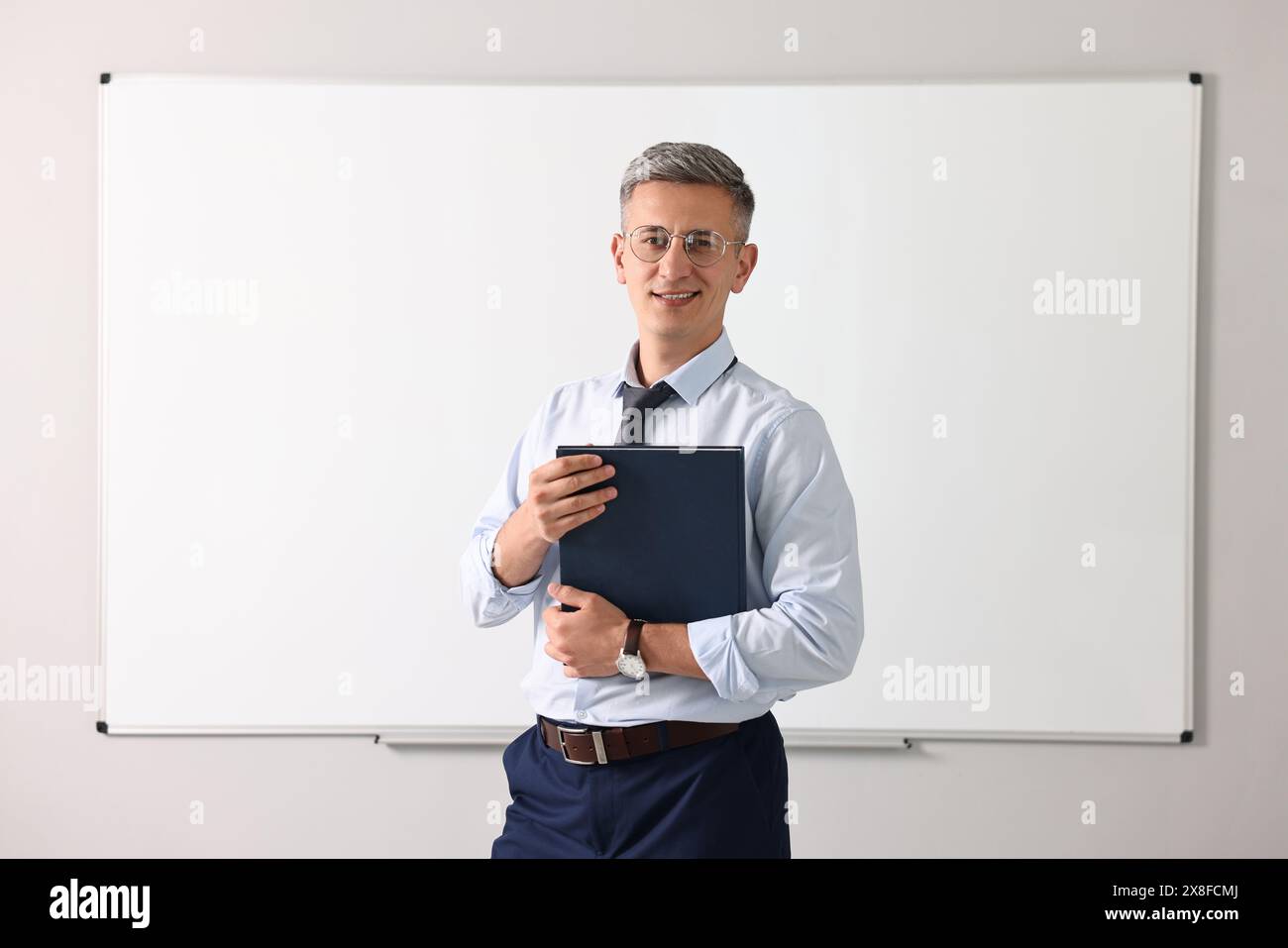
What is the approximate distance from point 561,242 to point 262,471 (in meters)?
0.93

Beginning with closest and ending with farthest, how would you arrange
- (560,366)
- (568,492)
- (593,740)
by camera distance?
1. (568,492)
2. (593,740)
3. (560,366)

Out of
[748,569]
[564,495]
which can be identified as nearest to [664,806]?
[748,569]

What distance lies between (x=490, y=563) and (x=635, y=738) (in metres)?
0.31

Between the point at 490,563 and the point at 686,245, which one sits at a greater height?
the point at 686,245

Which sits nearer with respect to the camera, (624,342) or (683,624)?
(683,624)

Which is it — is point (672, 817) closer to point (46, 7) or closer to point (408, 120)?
point (408, 120)

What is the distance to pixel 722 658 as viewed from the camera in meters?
1.14

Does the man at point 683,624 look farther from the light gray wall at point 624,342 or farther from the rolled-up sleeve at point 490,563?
the light gray wall at point 624,342

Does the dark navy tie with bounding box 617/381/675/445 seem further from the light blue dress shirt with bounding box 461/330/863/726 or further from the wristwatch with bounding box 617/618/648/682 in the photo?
the wristwatch with bounding box 617/618/648/682

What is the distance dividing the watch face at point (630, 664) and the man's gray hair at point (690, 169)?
56cm

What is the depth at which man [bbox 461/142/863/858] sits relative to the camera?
3.81 feet

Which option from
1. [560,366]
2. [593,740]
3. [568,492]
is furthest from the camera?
[560,366]

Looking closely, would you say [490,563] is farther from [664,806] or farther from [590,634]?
[664,806]

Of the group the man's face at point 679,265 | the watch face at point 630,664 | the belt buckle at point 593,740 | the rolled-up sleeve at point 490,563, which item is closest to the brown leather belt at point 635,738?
the belt buckle at point 593,740
